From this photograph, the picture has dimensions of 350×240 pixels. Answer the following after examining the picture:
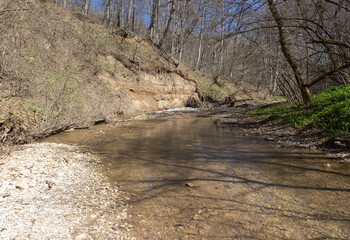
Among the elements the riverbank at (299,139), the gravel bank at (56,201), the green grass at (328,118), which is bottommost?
the gravel bank at (56,201)

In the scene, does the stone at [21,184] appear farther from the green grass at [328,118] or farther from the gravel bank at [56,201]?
the green grass at [328,118]

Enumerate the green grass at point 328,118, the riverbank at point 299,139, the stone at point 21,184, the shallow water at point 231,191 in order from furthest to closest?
the green grass at point 328,118, the riverbank at point 299,139, the stone at point 21,184, the shallow water at point 231,191

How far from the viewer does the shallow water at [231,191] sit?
2.65 metres

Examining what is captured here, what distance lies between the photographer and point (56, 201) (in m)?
3.03

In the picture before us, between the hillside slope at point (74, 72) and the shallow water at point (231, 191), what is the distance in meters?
3.29

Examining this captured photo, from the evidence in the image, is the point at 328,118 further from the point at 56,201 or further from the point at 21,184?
the point at 21,184

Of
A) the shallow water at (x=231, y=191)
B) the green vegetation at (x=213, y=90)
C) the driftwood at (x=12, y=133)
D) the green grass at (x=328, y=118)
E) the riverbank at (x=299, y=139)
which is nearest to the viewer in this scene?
the shallow water at (x=231, y=191)

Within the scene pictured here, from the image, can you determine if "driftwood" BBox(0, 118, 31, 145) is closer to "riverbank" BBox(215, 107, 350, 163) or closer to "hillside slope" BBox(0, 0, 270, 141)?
"hillside slope" BBox(0, 0, 270, 141)

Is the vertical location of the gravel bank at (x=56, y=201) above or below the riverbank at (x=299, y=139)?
below

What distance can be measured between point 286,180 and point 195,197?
1853mm

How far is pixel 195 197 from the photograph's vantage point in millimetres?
3432

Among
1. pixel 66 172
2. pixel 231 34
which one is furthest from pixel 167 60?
pixel 66 172

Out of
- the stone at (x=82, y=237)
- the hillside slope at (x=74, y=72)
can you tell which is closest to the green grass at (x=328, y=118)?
the stone at (x=82, y=237)

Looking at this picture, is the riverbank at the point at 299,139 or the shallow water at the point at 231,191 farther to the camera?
the riverbank at the point at 299,139
